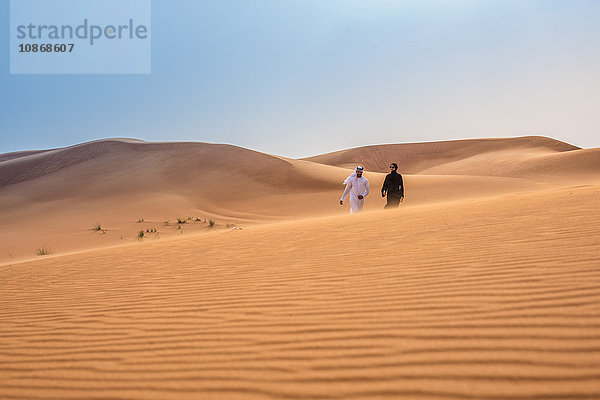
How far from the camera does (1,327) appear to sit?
169 inches

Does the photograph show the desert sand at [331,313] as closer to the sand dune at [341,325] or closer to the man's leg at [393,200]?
the sand dune at [341,325]

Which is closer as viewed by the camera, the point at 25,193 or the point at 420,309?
the point at 420,309

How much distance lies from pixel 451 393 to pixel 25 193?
34560 mm

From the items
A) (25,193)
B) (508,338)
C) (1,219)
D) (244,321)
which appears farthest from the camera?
(25,193)

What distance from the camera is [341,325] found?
3.14m

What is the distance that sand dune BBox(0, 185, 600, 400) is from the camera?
7.82 ft

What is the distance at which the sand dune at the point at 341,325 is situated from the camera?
2385 mm

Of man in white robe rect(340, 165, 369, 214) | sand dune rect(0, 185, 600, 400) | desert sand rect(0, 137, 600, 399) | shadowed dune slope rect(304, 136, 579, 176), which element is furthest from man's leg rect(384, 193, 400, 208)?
shadowed dune slope rect(304, 136, 579, 176)

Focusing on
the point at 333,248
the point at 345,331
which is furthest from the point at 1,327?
the point at 333,248

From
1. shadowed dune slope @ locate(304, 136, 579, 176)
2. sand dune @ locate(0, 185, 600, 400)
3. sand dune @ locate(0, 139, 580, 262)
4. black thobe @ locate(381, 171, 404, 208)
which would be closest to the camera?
sand dune @ locate(0, 185, 600, 400)

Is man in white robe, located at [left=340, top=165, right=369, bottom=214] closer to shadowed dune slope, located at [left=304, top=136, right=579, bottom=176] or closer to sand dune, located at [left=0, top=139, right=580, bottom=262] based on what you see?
sand dune, located at [left=0, top=139, right=580, bottom=262]

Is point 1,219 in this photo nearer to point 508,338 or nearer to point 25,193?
point 25,193

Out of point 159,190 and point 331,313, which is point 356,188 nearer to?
point 331,313

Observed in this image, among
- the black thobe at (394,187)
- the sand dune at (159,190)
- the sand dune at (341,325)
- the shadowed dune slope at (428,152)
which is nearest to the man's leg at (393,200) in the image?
the black thobe at (394,187)
